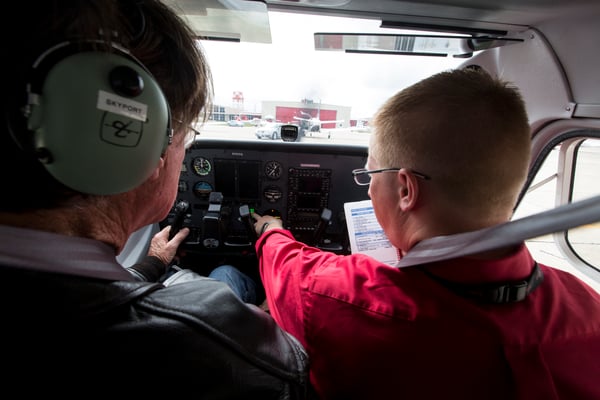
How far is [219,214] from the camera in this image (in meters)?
2.07

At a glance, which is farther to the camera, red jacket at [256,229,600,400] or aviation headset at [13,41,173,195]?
red jacket at [256,229,600,400]

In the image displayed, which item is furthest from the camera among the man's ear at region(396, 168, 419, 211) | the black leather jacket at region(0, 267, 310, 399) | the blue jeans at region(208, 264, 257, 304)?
the blue jeans at region(208, 264, 257, 304)

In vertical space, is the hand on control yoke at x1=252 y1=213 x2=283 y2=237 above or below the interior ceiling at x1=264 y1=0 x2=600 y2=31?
below

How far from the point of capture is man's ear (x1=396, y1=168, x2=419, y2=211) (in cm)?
85

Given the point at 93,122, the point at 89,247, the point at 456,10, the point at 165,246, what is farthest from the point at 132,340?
the point at 456,10

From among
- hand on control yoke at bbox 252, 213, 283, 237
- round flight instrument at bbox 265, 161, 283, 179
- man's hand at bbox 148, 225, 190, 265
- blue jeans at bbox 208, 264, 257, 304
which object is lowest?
blue jeans at bbox 208, 264, 257, 304

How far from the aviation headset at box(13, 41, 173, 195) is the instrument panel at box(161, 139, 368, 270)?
1531 millimetres

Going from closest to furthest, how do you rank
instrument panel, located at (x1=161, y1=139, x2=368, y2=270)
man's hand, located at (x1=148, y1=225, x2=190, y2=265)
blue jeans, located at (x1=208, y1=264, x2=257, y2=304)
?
man's hand, located at (x1=148, y1=225, x2=190, y2=265)
blue jeans, located at (x1=208, y1=264, x2=257, y2=304)
instrument panel, located at (x1=161, y1=139, x2=368, y2=270)

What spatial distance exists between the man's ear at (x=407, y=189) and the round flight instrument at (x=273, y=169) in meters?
1.36

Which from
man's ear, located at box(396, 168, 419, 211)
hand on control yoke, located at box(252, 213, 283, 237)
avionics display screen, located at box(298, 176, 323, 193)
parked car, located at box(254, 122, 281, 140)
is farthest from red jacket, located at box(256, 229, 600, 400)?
parked car, located at box(254, 122, 281, 140)

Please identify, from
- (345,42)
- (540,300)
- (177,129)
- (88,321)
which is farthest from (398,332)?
(345,42)

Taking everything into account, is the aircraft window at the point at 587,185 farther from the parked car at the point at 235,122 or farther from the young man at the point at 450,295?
the parked car at the point at 235,122

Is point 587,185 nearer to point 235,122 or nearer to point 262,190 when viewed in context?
point 262,190

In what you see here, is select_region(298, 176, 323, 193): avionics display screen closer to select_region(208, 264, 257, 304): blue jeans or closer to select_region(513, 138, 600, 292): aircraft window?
select_region(208, 264, 257, 304): blue jeans
